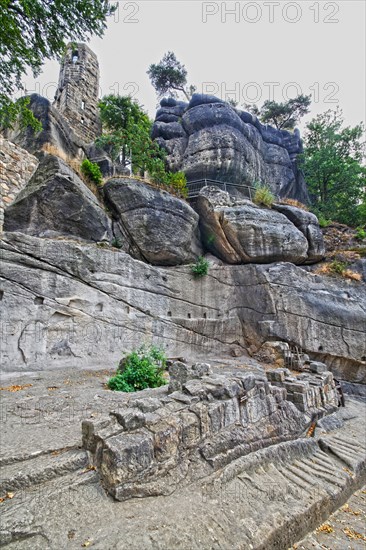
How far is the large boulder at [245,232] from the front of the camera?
47.9ft

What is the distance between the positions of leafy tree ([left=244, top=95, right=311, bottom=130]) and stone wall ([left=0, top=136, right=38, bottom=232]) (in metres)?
24.9

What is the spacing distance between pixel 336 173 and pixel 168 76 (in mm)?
19423

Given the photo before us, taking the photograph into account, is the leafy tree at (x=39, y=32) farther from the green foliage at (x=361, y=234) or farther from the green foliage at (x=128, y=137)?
the green foliage at (x=361, y=234)

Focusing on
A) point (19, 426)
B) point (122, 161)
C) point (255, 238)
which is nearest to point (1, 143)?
point (122, 161)

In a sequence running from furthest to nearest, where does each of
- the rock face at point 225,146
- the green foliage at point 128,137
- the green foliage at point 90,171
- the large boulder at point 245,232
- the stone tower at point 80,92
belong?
the stone tower at point 80,92 < the rock face at point 225,146 < the green foliage at point 128,137 < the large boulder at point 245,232 < the green foliage at point 90,171

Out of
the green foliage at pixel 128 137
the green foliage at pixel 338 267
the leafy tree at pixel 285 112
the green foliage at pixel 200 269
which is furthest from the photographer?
the leafy tree at pixel 285 112

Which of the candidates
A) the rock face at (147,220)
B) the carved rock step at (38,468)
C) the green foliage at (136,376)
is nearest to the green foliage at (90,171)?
the rock face at (147,220)

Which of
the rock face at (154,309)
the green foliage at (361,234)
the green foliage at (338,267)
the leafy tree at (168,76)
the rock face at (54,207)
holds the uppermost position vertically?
the leafy tree at (168,76)

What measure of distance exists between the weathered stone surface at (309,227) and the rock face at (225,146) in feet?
14.9

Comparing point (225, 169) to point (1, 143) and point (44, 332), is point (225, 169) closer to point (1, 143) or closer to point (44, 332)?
point (1, 143)

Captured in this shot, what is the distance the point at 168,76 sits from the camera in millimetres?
28672

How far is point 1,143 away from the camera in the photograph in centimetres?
1074

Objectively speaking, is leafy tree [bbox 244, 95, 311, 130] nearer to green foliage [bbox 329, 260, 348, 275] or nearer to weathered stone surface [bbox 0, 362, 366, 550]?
green foliage [bbox 329, 260, 348, 275]

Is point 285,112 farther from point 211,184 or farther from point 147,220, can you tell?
point 147,220
